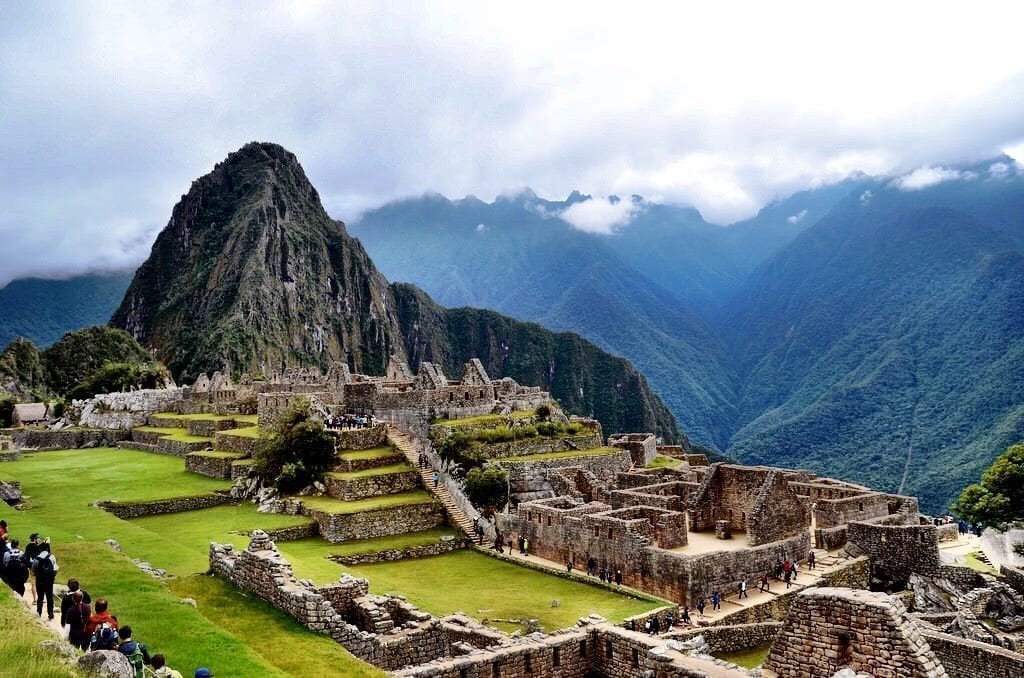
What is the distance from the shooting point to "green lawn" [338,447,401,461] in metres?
29.1

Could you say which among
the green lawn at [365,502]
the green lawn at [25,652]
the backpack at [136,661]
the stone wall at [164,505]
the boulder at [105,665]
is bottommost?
the green lawn at [365,502]

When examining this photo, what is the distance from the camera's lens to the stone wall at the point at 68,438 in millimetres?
44250

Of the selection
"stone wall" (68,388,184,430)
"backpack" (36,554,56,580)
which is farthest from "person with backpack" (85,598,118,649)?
"stone wall" (68,388,184,430)

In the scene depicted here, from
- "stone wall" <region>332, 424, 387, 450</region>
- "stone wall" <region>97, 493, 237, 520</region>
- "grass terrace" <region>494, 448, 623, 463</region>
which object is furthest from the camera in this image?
"grass terrace" <region>494, 448, 623, 463</region>

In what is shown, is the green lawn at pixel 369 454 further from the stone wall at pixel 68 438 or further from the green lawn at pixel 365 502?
the stone wall at pixel 68 438

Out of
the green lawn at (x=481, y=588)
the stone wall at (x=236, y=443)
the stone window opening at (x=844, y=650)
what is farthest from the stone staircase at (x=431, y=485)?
the stone window opening at (x=844, y=650)

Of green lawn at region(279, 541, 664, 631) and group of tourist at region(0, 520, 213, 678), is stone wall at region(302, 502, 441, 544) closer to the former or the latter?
green lawn at region(279, 541, 664, 631)

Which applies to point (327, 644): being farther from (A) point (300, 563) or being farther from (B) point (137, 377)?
(B) point (137, 377)

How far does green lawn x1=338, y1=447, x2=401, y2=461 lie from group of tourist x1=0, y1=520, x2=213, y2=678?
18.6m

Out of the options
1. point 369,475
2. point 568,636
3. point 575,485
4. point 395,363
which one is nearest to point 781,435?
point 395,363

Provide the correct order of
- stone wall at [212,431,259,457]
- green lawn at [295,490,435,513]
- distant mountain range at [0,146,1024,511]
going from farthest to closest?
distant mountain range at [0,146,1024,511] → stone wall at [212,431,259,457] → green lawn at [295,490,435,513]

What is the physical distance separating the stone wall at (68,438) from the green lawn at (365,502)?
81.6 ft

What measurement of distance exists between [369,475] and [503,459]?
5.61 m

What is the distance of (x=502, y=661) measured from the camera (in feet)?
30.2
